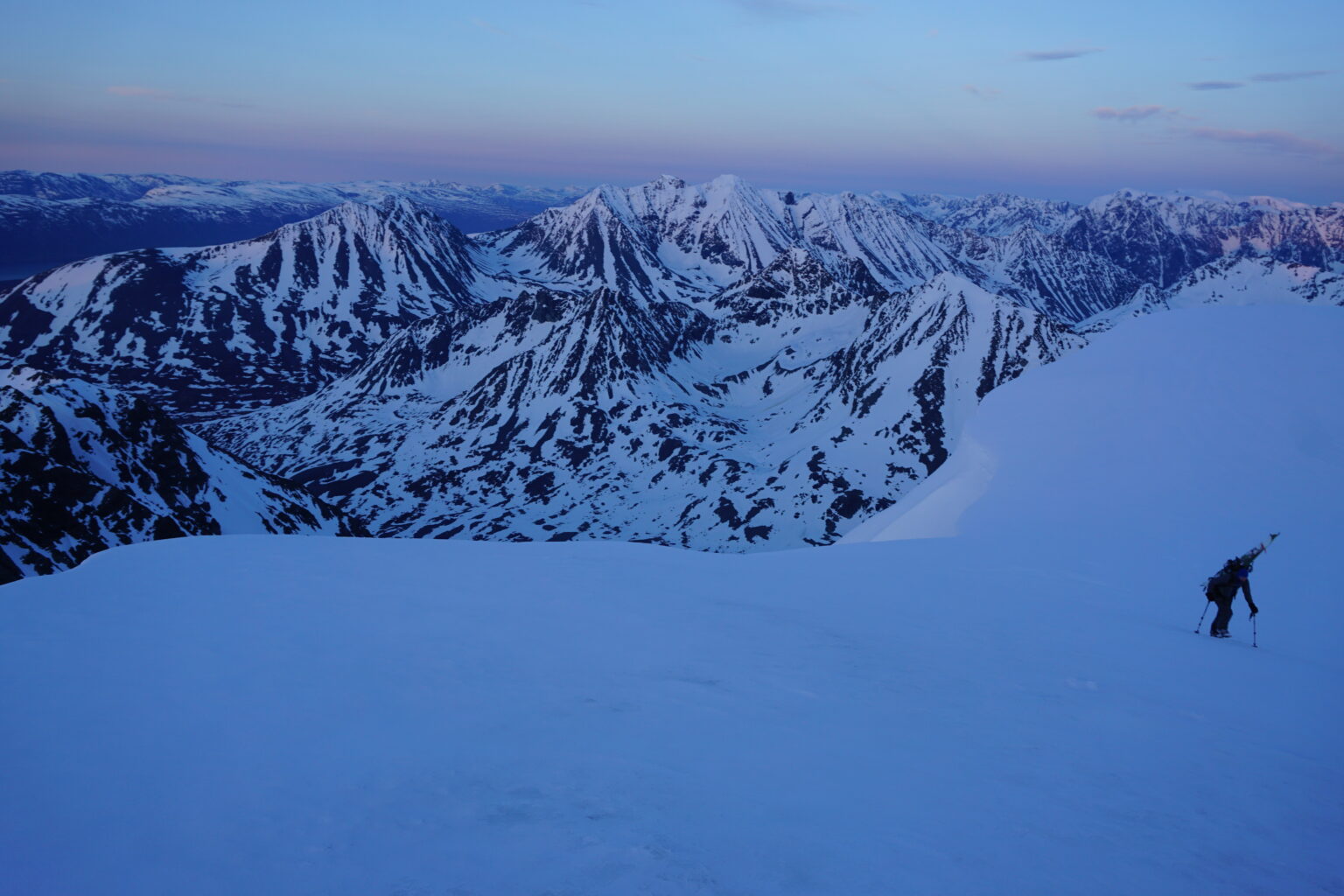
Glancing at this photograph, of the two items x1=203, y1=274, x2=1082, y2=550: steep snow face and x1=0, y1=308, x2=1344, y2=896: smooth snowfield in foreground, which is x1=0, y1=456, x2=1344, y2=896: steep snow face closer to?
x1=0, y1=308, x2=1344, y2=896: smooth snowfield in foreground

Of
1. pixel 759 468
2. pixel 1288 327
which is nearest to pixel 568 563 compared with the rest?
pixel 1288 327

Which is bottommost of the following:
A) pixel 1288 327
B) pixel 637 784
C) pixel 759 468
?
pixel 759 468

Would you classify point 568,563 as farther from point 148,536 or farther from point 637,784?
point 148,536

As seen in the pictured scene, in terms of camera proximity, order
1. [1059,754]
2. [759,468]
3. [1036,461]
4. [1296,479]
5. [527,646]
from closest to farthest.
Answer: [1059,754], [527,646], [1296,479], [1036,461], [759,468]

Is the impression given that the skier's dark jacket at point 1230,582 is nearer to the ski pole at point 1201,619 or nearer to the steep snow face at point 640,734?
the ski pole at point 1201,619

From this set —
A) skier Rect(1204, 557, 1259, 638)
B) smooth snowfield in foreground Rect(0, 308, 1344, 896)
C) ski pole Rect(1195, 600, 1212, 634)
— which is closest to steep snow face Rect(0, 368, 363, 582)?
smooth snowfield in foreground Rect(0, 308, 1344, 896)

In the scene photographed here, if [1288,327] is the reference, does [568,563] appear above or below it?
below

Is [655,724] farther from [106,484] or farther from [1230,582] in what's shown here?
[106,484]
